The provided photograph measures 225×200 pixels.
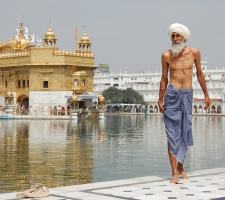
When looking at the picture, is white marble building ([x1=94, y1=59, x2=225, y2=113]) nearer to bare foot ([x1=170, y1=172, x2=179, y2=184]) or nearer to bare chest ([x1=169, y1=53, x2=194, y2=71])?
bare chest ([x1=169, y1=53, x2=194, y2=71])

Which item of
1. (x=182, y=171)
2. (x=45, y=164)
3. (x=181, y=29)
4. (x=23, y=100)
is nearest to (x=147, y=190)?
(x=182, y=171)

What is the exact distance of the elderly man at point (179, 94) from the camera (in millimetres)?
6777

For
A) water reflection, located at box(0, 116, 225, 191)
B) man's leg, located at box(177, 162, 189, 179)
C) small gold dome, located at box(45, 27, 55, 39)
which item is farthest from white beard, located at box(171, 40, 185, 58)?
small gold dome, located at box(45, 27, 55, 39)

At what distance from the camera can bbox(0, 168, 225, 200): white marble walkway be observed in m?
5.19

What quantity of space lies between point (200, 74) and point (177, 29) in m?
0.80

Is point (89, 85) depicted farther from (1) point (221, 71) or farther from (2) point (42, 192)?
(1) point (221, 71)

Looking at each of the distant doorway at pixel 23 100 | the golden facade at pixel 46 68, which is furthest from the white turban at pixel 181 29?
the distant doorway at pixel 23 100

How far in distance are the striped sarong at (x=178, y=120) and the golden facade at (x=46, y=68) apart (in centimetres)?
3396

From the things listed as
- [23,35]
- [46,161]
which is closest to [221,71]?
[23,35]

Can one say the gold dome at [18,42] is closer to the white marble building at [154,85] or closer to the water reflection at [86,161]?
the white marble building at [154,85]

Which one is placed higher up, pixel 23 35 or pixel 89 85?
pixel 23 35

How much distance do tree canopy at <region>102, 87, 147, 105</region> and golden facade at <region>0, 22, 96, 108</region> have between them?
37.2m

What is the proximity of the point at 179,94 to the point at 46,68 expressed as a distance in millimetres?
34750

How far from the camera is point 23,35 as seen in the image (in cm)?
4712
